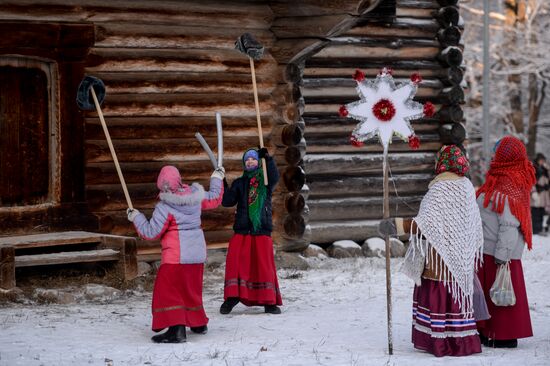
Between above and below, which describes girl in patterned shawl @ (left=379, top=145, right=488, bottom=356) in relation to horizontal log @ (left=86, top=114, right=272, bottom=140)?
below

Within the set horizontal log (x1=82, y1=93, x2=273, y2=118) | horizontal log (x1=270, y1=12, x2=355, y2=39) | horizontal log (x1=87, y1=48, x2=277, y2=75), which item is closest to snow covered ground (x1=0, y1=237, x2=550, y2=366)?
horizontal log (x1=82, y1=93, x2=273, y2=118)

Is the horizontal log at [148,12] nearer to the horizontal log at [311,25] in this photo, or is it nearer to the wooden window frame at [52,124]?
the horizontal log at [311,25]

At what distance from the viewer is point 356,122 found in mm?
16125

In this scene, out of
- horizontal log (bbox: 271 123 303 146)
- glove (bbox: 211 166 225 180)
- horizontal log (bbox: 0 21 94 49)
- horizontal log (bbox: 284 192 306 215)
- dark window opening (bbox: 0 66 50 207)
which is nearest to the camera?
glove (bbox: 211 166 225 180)

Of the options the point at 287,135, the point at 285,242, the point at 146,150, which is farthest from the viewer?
the point at 285,242

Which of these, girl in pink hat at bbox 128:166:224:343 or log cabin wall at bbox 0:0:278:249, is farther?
log cabin wall at bbox 0:0:278:249

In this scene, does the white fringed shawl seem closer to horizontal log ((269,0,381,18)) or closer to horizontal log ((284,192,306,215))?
horizontal log ((269,0,381,18))

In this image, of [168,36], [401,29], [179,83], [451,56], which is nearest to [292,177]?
[179,83]

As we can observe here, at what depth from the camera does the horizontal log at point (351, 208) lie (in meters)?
15.7

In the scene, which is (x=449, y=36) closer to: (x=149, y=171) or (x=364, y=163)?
(x=364, y=163)

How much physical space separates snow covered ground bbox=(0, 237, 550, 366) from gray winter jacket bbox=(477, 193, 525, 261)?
2.63ft

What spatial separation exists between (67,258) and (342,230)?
5.68 metres

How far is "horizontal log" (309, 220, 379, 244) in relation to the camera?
51.2 ft

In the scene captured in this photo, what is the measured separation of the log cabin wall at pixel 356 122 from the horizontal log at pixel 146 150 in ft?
10.1
